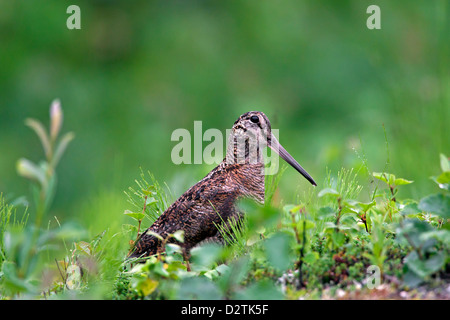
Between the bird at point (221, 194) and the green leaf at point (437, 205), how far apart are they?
109 cm

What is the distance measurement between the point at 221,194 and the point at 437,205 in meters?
1.53

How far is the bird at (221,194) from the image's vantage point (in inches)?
153

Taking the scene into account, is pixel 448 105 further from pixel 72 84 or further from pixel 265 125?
pixel 72 84

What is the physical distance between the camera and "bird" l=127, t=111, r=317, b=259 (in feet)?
12.7

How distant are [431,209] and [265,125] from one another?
1752mm

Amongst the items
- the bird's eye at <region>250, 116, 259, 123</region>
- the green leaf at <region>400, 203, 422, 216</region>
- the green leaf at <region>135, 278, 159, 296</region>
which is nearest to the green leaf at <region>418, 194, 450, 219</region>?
the green leaf at <region>400, 203, 422, 216</region>

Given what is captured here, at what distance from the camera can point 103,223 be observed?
3.27 meters

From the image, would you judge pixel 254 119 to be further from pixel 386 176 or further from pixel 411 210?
pixel 411 210

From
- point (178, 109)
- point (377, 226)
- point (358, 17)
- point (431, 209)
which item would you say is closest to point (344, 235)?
point (377, 226)

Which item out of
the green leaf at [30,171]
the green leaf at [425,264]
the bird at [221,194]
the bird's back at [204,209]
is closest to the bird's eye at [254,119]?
the bird at [221,194]

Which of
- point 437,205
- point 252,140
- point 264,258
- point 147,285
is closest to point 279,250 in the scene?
point 264,258

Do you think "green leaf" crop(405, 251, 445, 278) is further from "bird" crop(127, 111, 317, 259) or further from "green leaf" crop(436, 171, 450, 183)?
"bird" crop(127, 111, 317, 259)

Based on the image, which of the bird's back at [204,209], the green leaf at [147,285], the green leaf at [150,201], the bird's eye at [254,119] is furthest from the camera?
the bird's eye at [254,119]

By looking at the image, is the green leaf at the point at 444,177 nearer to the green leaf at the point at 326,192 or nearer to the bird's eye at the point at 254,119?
the green leaf at the point at 326,192
